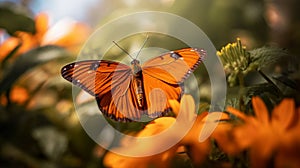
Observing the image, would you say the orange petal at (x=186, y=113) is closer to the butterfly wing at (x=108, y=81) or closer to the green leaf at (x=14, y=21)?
the butterfly wing at (x=108, y=81)

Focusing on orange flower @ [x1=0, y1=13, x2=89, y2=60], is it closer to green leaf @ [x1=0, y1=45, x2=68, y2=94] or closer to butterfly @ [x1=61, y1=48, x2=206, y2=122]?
green leaf @ [x1=0, y1=45, x2=68, y2=94]

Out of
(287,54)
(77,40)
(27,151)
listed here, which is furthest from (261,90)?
(77,40)

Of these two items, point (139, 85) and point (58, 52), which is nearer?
point (139, 85)

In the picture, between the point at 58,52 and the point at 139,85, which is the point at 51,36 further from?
the point at 139,85

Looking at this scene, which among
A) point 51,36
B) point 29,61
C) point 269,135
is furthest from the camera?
point 51,36

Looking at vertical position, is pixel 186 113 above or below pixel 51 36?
below

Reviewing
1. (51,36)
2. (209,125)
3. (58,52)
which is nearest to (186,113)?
(209,125)

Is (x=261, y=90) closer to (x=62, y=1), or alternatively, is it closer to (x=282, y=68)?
(x=282, y=68)
